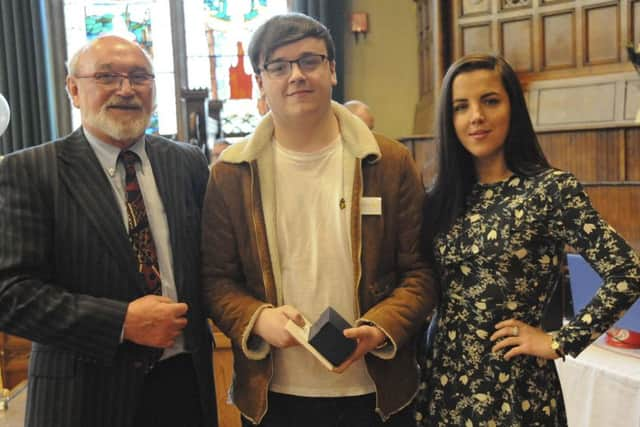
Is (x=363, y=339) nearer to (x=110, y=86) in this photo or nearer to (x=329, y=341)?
(x=329, y=341)

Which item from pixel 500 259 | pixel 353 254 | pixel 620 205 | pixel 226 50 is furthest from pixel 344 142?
pixel 226 50

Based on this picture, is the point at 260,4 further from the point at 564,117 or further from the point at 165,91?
the point at 564,117

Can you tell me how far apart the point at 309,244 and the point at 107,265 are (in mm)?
490

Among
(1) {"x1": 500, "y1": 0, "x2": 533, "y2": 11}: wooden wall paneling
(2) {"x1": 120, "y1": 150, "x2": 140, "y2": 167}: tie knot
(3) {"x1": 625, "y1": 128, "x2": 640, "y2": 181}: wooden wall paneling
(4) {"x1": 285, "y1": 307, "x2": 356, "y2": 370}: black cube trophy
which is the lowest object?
(4) {"x1": 285, "y1": 307, "x2": 356, "y2": 370}: black cube trophy

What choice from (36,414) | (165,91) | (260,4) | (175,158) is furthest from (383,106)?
(36,414)

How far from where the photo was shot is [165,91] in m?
6.79

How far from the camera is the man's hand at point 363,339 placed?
4.32 feet

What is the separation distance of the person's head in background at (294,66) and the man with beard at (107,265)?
36cm

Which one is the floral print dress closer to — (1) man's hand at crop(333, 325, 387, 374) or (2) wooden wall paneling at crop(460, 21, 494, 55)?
(1) man's hand at crop(333, 325, 387, 374)

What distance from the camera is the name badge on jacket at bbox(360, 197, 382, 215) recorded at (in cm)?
150

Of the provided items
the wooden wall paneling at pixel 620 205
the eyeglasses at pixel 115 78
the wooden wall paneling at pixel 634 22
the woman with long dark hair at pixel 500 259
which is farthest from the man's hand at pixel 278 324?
the wooden wall paneling at pixel 634 22

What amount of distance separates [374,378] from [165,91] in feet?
19.3

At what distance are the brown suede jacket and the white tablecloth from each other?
0.69 meters

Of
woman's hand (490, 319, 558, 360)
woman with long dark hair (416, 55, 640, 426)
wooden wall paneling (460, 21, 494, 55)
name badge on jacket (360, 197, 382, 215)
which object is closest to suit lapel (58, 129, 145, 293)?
name badge on jacket (360, 197, 382, 215)
